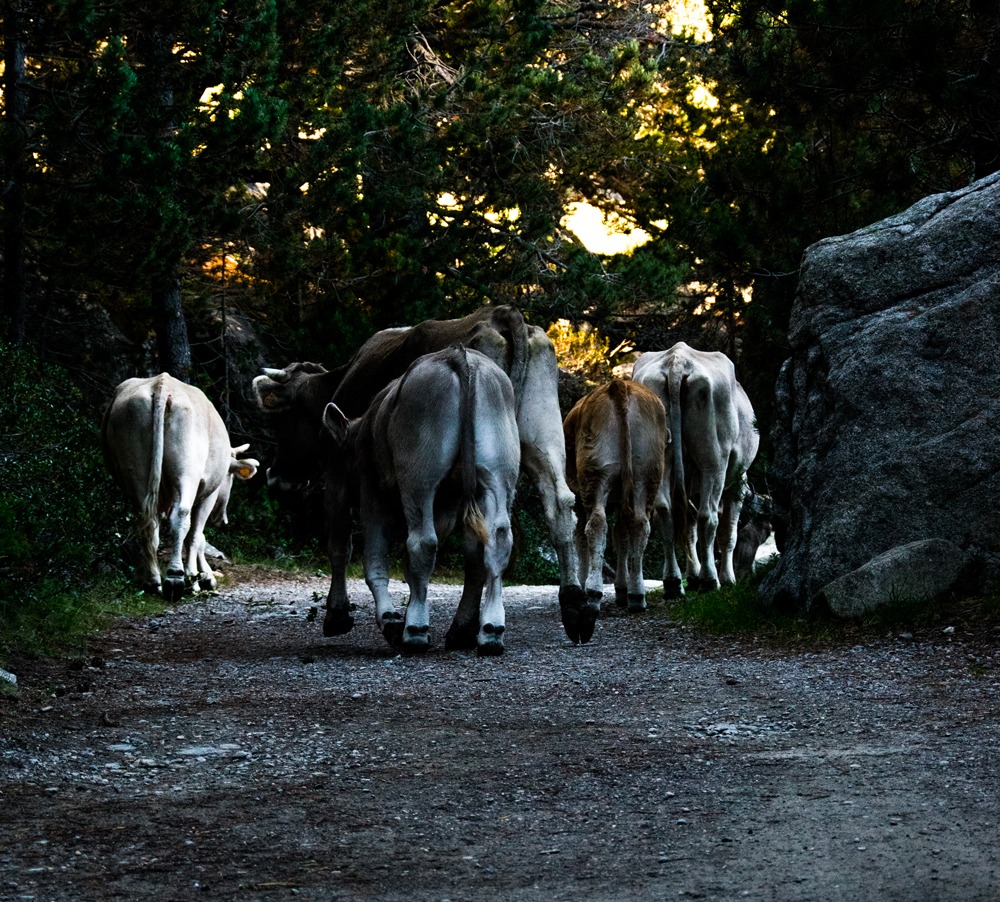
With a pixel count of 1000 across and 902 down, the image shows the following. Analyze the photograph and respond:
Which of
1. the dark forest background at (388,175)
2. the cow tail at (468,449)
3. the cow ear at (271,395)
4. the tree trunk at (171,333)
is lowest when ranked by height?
the cow tail at (468,449)

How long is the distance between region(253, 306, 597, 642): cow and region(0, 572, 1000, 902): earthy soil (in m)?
0.81

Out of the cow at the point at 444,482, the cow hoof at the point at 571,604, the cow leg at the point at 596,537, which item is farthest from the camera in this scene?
the cow leg at the point at 596,537

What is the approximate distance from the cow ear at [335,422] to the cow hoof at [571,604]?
1.93 meters

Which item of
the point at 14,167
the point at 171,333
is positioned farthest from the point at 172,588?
the point at 171,333

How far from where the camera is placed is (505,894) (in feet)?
9.93

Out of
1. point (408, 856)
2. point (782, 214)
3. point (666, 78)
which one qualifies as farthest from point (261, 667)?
point (666, 78)

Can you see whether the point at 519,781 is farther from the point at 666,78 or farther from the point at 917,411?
the point at 666,78

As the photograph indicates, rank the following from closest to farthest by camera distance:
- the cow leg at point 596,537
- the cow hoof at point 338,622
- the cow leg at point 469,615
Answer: the cow leg at point 469,615, the cow hoof at point 338,622, the cow leg at point 596,537

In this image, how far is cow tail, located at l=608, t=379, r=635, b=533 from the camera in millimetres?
9523

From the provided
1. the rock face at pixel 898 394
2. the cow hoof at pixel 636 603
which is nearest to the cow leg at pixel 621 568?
the cow hoof at pixel 636 603

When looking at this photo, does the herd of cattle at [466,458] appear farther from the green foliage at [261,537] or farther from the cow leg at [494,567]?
the green foliage at [261,537]

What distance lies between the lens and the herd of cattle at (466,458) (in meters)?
7.07

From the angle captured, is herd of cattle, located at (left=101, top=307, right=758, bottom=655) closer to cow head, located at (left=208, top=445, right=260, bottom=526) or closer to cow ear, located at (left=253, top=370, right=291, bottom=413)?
cow ear, located at (left=253, top=370, right=291, bottom=413)

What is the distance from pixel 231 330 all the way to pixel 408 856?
1708 cm
